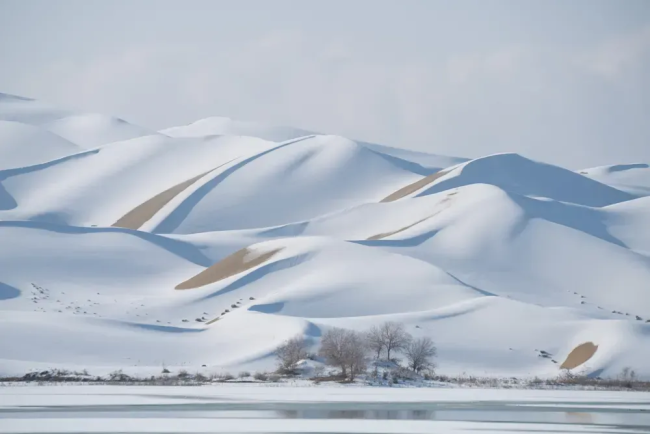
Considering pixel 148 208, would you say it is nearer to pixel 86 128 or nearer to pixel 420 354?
pixel 86 128

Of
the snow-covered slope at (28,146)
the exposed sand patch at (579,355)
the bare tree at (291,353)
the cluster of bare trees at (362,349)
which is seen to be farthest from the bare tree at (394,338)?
the snow-covered slope at (28,146)

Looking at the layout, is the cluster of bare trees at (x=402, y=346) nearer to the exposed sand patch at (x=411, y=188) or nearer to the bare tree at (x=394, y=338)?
the bare tree at (x=394, y=338)

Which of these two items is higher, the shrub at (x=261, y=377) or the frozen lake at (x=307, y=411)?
the shrub at (x=261, y=377)

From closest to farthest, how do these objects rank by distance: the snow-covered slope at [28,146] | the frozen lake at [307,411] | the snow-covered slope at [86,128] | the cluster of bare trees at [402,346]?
the frozen lake at [307,411]
the cluster of bare trees at [402,346]
the snow-covered slope at [28,146]
the snow-covered slope at [86,128]

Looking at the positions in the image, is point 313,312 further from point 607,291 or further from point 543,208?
point 543,208

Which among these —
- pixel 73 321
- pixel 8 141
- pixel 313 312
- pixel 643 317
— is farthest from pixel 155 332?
pixel 8 141

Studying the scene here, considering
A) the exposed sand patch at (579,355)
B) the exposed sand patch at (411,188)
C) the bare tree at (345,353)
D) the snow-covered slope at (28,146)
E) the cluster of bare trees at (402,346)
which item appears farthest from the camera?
Answer: the snow-covered slope at (28,146)

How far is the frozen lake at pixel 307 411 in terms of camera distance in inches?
1355

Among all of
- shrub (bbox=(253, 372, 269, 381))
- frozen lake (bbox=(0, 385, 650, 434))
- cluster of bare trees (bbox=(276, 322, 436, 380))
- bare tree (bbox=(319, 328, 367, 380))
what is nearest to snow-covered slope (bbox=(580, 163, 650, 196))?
cluster of bare trees (bbox=(276, 322, 436, 380))

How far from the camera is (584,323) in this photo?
85.5 m

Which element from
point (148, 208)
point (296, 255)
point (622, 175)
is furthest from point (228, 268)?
point (622, 175)

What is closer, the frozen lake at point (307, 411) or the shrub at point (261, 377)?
the frozen lake at point (307, 411)

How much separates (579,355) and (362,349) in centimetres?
1989

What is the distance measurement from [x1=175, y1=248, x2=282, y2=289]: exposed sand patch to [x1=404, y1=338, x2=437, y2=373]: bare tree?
32.7 m
